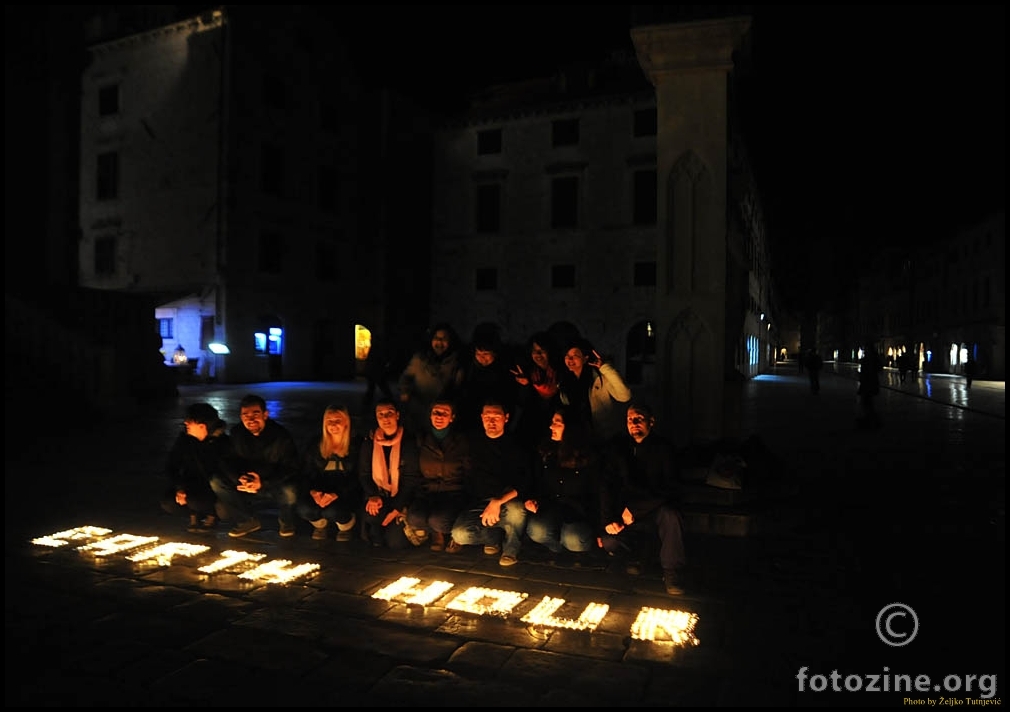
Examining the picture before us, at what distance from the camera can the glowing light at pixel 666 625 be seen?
3932 millimetres

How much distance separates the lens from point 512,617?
13.9 feet

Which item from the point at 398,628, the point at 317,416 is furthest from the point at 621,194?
the point at 398,628

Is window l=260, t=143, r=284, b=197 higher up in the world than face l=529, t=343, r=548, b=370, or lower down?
higher up

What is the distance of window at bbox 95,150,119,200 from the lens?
30328 mm

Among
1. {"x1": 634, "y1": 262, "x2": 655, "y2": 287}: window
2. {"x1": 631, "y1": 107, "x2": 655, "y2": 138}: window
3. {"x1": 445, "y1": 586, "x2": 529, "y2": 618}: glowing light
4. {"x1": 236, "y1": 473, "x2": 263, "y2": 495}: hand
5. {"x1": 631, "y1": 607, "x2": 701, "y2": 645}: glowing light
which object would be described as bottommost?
{"x1": 445, "y1": 586, "x2": 529, "y2": 618}: glowing light

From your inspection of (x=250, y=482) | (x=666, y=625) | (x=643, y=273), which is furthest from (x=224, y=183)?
(x=666, y=625)

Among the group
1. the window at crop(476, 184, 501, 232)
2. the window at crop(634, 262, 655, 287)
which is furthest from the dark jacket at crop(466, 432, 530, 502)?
the window at crop(476, 184, 501, 232)

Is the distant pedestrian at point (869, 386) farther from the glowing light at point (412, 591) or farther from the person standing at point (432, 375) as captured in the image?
the glowing light at point (412, 591)

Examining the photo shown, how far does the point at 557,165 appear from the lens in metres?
33.4

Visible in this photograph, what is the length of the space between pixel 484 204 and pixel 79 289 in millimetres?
20648

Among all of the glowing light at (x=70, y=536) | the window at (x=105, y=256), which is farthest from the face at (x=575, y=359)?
the window at (x=105, y=256)

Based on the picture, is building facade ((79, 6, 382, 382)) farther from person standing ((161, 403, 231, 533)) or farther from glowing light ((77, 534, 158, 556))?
glowing light ((77, 534, 158, 556))

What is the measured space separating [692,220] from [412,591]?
4.41m

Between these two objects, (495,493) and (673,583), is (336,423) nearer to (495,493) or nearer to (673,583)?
(495,493)
